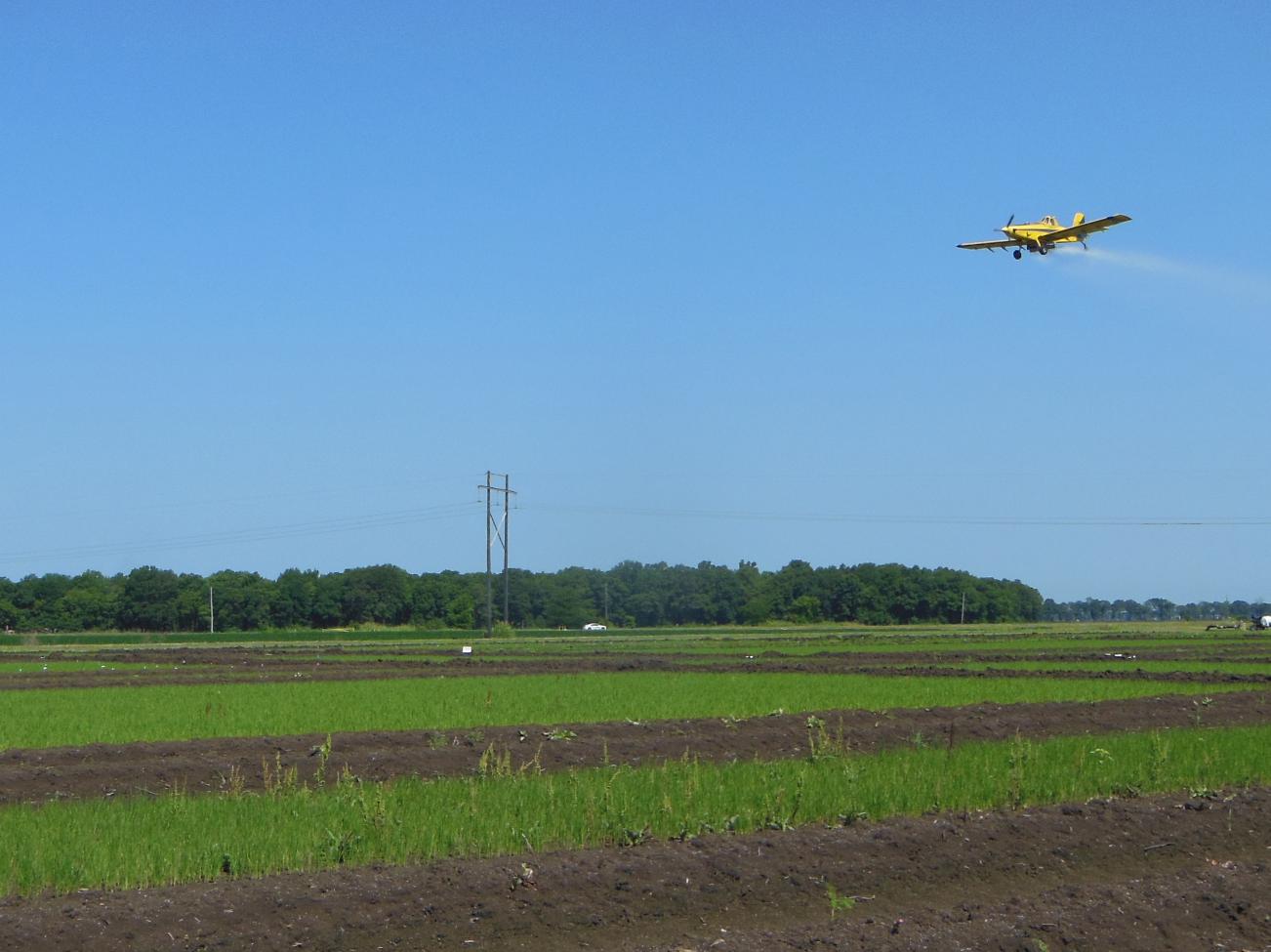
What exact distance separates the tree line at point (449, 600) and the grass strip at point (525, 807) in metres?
134

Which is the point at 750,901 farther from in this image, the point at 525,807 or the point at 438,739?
the point at 438,739

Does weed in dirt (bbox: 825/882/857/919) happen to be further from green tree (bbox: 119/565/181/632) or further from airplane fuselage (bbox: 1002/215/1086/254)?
green tree (bbox: 119/565/181/632)

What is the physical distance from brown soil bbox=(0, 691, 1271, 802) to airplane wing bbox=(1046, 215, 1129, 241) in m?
18.2

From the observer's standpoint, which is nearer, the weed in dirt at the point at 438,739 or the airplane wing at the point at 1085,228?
the weed in dirt at the point at 438,739

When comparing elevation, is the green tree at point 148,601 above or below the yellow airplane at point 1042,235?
below

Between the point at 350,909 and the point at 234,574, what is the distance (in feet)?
524

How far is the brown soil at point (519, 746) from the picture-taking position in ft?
68.5

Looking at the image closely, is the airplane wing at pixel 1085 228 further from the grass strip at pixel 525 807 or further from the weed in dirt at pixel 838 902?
the weed in dirt at pixel 838 902

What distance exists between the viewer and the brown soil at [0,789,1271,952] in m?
11.5

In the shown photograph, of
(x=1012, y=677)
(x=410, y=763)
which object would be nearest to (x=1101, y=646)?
(x=1012, y=677)

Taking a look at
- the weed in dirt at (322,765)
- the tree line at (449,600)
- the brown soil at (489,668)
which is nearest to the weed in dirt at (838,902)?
the weed in dirt at (322,765)

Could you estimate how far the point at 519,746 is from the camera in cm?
2391

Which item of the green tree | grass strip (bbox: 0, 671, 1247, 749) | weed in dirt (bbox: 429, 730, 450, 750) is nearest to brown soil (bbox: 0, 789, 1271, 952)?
weed in dirt (bbox: 429, 730, 450, 750)

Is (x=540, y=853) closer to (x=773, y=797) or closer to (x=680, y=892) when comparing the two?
(x=680, y=892)
